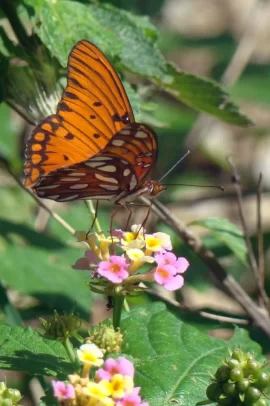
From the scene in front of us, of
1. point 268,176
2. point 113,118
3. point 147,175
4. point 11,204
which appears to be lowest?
point 268,176

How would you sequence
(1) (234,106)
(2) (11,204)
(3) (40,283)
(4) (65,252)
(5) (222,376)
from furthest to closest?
(2) (11,204), (4) (65,252), (3) (40,283), (1) (234,106), (5) (222,376)

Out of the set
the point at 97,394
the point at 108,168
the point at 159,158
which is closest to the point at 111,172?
the point at 108,168

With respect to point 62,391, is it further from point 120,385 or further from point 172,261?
point 172,261

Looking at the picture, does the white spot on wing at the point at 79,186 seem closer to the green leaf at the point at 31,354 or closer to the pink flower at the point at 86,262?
the pink flower at the point at 86,262

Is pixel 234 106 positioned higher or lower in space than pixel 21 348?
higher

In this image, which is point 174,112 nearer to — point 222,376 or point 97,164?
point 97,164

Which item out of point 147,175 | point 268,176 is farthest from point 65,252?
point 268,176

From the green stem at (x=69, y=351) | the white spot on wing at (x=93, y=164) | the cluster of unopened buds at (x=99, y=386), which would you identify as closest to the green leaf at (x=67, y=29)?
the white spot on wing at (x=93, y=164)
